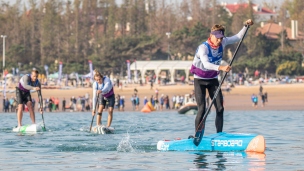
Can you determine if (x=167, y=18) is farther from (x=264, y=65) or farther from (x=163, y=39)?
(x=264, y=65)

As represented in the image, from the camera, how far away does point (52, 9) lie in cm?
11962

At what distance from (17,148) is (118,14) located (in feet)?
340

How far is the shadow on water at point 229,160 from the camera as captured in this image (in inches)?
476

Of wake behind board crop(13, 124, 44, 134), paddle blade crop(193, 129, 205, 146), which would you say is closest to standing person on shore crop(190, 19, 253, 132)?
paddle blade crop(193, 129, 205, 146)

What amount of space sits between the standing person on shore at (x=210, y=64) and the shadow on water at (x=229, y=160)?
100 centimetres

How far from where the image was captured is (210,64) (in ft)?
46.0

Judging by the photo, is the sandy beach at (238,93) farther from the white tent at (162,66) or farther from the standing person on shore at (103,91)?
the standing person on shore at (103,91)

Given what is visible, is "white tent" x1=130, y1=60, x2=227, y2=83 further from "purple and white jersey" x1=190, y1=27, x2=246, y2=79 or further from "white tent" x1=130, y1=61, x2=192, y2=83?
"purple and white jersey" x1=190, y1=27, x2=246, y2=79

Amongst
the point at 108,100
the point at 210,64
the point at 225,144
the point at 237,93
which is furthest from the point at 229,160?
the point at 237,93

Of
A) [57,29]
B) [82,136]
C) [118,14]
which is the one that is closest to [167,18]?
Result: [118,14]

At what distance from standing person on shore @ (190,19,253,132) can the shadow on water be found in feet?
3.27

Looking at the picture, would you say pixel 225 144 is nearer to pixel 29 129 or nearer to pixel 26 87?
pixel 29 129

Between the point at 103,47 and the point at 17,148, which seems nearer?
the point at 17,148

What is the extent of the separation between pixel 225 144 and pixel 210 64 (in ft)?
4.81
